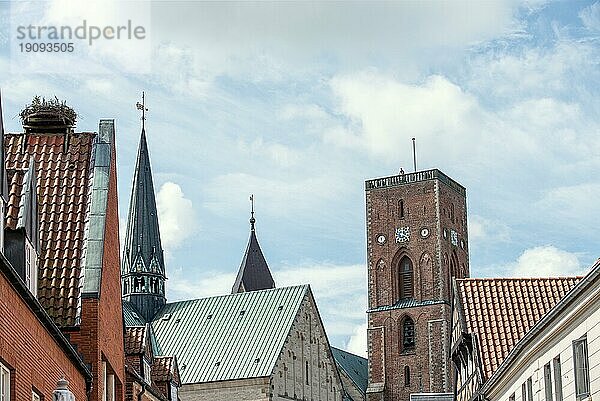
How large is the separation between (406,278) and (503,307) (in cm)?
6965

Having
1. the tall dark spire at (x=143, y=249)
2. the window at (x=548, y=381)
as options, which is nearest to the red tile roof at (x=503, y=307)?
the window at (x=548, y=381)

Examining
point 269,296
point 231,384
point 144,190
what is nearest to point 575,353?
point 231,384

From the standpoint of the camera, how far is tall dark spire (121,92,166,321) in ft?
322

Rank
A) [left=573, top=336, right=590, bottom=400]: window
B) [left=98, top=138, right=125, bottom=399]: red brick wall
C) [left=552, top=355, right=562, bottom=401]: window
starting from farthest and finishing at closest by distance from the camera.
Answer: [left=98, top=138, right=125, bottom=399]: red brick wall < [left=552, top=355, right=562, bottom=401]: window < [left=573, top=336, right=590, bottom=400]: window

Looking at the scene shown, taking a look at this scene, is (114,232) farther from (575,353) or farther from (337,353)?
(337,353)

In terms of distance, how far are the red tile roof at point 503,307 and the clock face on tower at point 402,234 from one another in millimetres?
68222

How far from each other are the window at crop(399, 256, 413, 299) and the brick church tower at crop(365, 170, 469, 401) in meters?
0.08

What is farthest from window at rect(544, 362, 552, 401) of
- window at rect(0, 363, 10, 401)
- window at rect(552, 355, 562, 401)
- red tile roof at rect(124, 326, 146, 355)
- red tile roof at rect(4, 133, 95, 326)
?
red tile roof at rect(124, 326, 146, 355)

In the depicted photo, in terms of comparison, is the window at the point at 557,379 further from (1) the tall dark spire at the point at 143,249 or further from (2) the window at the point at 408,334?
(2) the window at the point at 408,334

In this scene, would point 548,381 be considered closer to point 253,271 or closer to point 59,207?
point 59,207

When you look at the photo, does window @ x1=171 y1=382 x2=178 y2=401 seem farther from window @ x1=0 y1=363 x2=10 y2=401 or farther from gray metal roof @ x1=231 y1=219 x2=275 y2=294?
gray metal roof @ x1=231 y1=219 x2=275 y2=294

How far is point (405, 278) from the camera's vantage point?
105 metres

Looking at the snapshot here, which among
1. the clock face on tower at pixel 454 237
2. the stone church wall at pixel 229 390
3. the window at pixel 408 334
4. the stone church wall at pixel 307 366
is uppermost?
the clock face on tower at pixel 454 237

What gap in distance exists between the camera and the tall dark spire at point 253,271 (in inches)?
4348
